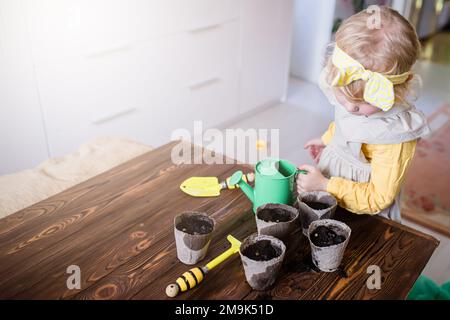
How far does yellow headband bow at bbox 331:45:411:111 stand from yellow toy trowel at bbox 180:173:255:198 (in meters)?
0.37

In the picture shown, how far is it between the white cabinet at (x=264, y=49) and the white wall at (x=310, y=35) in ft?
1.52

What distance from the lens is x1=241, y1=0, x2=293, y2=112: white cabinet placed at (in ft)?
9.61

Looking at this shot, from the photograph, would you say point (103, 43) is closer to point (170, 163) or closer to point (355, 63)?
point (170, 163)

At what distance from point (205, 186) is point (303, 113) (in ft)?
7.42

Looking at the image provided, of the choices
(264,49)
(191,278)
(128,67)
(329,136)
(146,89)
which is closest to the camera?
(191,278)

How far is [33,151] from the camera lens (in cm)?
209

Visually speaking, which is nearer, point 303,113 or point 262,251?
point 262,251

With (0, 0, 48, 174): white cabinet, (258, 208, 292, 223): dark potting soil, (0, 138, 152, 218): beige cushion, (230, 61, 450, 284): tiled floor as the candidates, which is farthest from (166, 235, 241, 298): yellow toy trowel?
(230, 61, 450, 284): tiled floor

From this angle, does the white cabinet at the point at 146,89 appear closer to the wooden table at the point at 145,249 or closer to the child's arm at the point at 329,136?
the wooden table at the point at 145,249

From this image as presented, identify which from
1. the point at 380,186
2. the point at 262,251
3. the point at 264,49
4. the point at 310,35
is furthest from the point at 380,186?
the point at 310,35

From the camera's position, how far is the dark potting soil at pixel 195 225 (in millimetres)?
943

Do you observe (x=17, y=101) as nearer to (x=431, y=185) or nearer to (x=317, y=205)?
(x=317, y=205)

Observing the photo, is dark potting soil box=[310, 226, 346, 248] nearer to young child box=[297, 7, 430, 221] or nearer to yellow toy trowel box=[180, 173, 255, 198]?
young child box=[297, 7, 430, 221]

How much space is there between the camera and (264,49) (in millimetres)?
3125
